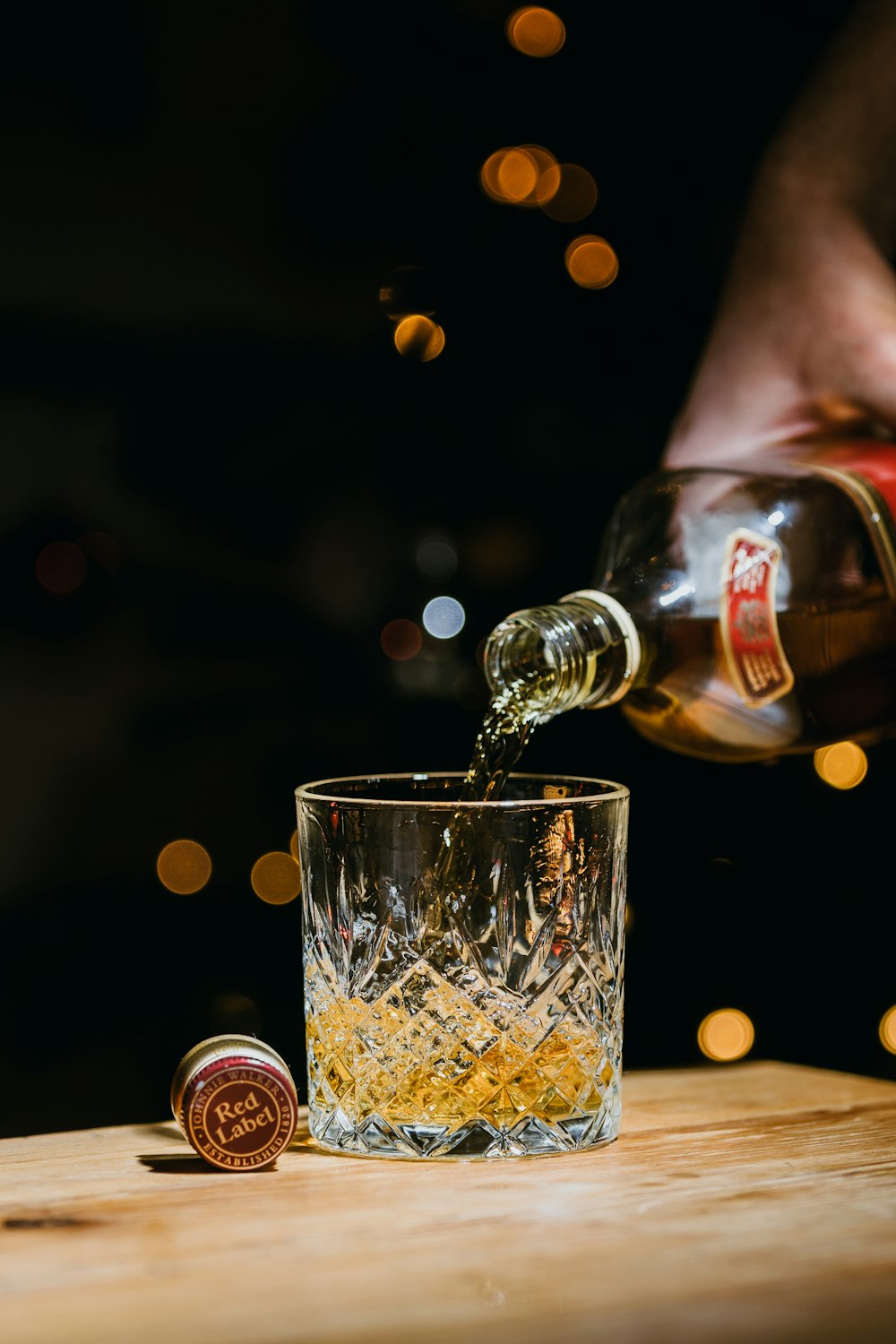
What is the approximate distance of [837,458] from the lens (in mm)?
1042

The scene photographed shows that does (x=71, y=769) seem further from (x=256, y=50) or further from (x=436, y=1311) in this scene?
(x=436, y=1311)

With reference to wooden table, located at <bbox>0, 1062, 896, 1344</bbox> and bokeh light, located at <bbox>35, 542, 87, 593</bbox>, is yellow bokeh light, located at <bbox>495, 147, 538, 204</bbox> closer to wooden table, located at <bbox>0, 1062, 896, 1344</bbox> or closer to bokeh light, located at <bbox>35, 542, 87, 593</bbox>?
bokeh light, located at <bbox>35, 542, 87, 593</bbox>

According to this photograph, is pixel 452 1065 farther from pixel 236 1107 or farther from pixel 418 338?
pixel 418 338

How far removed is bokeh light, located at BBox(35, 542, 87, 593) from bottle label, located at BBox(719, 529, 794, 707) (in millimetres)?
643

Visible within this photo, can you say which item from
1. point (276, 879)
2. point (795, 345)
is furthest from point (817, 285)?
point (276, 879)

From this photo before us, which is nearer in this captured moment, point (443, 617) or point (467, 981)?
point (467, 981)

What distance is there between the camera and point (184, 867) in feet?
4.58

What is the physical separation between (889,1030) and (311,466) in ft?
2.69

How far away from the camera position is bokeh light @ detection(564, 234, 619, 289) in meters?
1.53

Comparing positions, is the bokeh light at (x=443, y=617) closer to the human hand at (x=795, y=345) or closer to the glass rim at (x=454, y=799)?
the human hand at (x=795, y=345)

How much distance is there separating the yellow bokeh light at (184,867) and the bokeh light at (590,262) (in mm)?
704

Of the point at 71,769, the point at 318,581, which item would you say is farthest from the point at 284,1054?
the point at 318,581

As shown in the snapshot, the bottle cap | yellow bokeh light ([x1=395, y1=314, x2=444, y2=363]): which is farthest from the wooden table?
yellow bokeh light ([x1=395, y1=314, x2=444, y2=363])

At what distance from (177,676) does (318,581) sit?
166 millimetres
